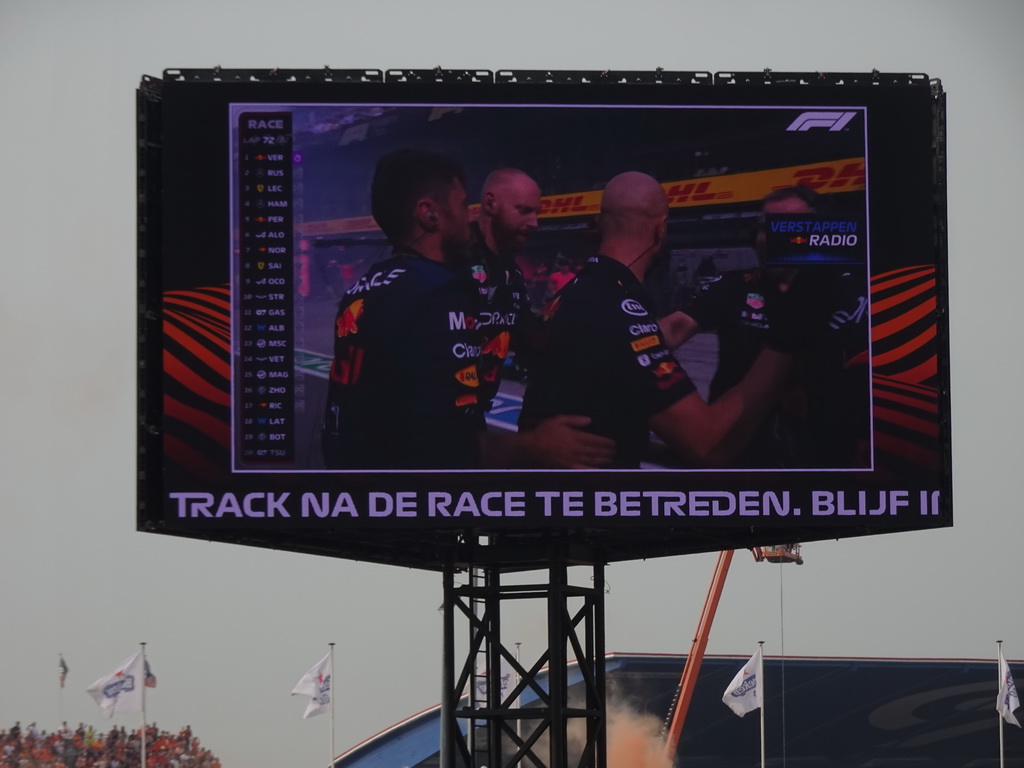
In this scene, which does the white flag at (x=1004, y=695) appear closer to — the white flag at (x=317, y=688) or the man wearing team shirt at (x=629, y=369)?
the white flag at (x=317, y=688)

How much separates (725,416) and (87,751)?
40430 millimetres

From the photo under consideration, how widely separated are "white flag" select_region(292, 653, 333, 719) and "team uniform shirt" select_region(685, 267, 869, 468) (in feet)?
81.6

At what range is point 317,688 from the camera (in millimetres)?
42062

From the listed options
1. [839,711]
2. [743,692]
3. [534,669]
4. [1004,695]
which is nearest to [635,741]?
[839,711]

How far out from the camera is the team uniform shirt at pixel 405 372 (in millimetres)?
18859

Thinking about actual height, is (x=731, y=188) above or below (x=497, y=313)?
above

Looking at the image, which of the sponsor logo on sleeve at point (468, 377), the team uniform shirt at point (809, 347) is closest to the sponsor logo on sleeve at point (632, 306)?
the team uniform shirt at point (809, 347)

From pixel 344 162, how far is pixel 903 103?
648 cm

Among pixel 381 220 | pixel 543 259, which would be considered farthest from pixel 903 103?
pixel 381 220

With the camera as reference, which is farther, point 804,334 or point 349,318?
point 804,334

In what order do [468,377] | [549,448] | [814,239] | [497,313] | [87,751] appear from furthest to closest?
[87,751], [814,239], [497,313], [468,377], [549,448]

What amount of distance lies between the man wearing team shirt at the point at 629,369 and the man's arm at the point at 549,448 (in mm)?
115

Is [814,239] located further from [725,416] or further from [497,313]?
[497,313]

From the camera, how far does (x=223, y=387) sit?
18922mm
